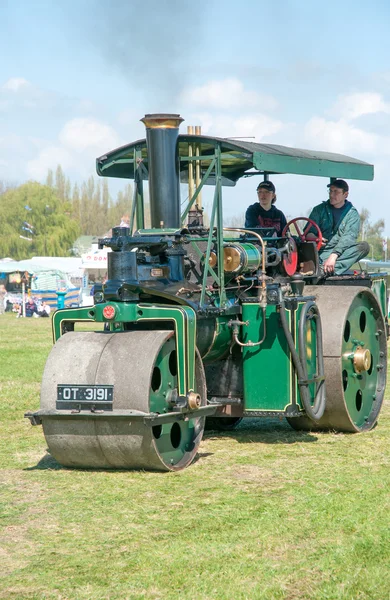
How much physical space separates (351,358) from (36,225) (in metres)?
58.5

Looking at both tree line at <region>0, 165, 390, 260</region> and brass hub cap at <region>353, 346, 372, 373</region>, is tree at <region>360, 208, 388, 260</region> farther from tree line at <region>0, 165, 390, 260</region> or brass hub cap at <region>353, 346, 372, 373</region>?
brass hub cap at <region>353, 346, 372, 373</region>

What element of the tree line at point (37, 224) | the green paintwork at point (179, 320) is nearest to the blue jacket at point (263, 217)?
the green paintwork at point (179, 320)

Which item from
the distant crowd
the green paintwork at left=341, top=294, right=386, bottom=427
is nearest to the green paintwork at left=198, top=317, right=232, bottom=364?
the green paintwork at left=341, top=294, right=386, bottom=427

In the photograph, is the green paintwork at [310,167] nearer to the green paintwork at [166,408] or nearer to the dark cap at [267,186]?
the dark cap at [267,186]

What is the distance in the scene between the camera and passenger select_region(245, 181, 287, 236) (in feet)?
25.6

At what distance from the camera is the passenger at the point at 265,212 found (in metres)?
7.79

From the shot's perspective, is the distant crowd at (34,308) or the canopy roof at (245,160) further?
the distant crowd at (34,308)

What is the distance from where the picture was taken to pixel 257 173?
7844 millimetres

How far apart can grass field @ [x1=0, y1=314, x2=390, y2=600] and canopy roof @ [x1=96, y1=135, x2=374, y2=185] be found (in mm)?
1946

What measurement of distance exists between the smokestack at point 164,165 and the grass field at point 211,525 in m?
1.64

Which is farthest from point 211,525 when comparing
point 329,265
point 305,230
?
point 305,230

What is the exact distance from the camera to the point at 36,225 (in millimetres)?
63844

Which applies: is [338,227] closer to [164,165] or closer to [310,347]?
[310,347]

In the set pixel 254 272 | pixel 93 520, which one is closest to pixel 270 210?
pixel 254 272
